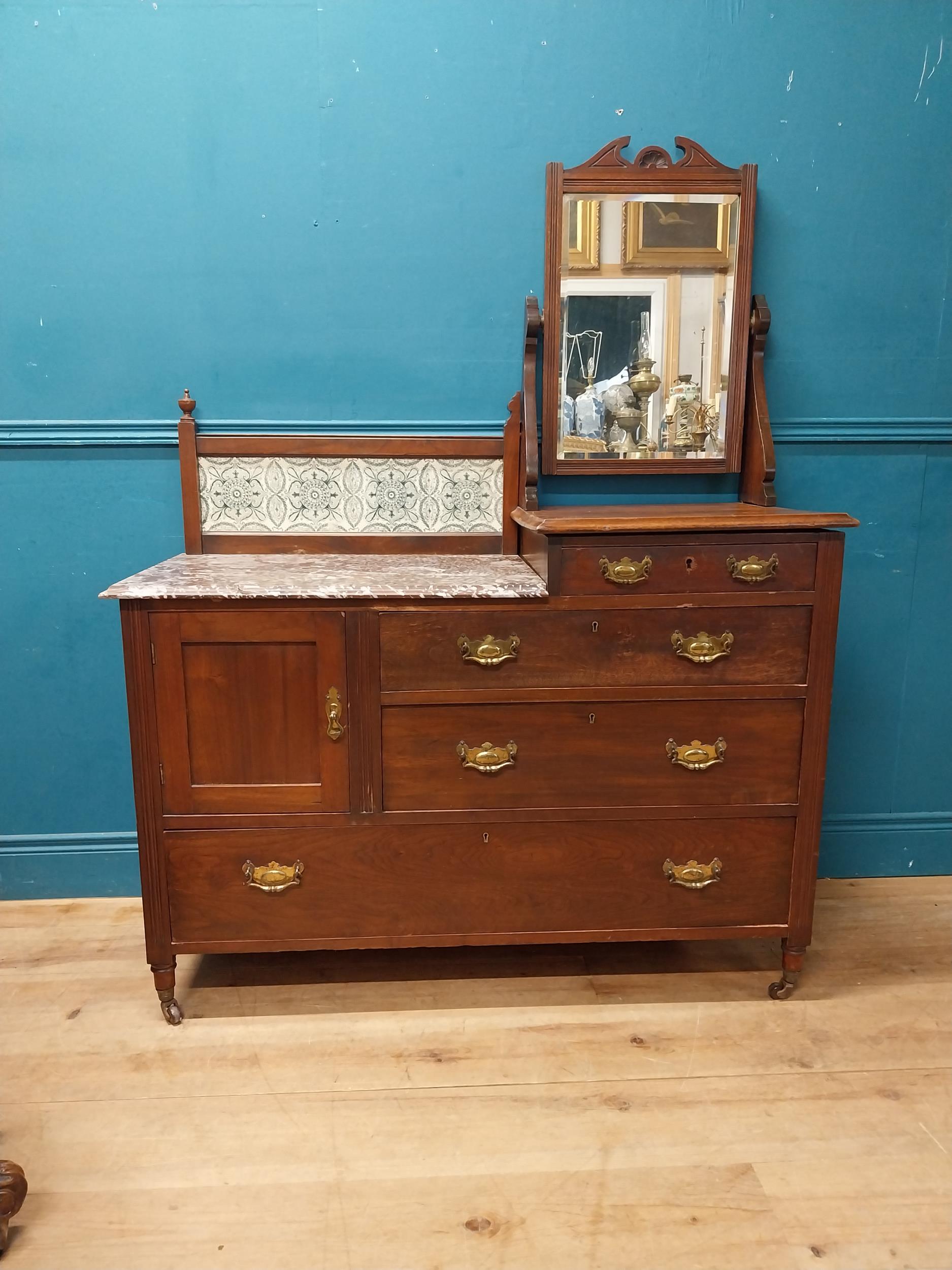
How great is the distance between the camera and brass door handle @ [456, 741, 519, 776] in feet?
6.42

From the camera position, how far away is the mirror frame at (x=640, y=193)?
2244 millimetres

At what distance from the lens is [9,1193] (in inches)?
55.4

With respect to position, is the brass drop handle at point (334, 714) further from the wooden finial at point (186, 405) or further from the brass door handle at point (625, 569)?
the wooden finial at point (186, 405)

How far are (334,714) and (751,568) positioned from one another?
976 millimetres

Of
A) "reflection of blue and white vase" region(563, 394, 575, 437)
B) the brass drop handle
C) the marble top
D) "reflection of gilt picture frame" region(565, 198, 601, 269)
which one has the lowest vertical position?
the brass drop handle

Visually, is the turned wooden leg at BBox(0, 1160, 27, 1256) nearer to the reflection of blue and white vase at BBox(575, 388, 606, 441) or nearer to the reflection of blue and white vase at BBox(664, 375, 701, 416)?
the reflection of blue and white vase at BBox(575, 388, 606, 441)

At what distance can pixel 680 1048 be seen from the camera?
1944 millimetres

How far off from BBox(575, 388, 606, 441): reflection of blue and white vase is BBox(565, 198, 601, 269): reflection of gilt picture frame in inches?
12.8

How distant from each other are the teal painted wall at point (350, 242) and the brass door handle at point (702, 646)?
25.5 inches

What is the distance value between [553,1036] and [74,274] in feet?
7.39

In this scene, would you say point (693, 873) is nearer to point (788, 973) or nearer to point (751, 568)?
point (788, 973)

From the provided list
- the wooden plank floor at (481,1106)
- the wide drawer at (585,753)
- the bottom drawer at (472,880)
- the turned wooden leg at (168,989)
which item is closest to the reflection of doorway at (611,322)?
the wide drawer at (585,753)

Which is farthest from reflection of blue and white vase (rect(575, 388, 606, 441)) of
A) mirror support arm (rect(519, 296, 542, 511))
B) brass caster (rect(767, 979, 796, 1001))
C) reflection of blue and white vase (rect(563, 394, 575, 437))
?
brass caster (rect(767, 979, 796, 1001))

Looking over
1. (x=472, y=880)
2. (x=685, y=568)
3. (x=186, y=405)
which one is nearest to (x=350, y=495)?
(x=186, y=405)
